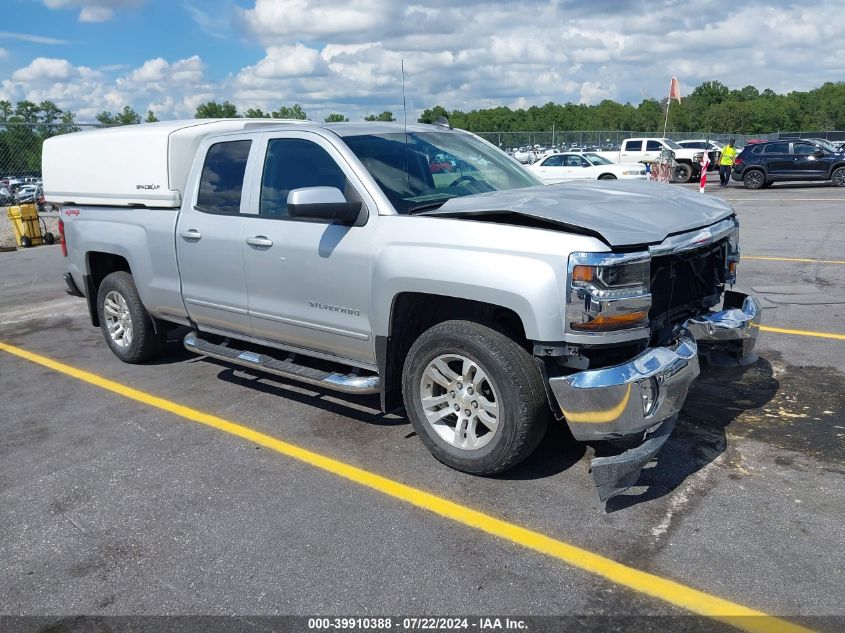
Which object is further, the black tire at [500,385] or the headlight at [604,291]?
the black tire at [500,385]

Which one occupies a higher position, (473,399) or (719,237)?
(719,237)

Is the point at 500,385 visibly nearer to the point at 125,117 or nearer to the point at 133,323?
the point at 133,323

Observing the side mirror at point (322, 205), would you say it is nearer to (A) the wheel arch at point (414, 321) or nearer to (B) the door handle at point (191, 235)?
(A) the wheel arch at point (414, 321)

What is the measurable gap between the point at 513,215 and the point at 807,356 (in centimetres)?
352

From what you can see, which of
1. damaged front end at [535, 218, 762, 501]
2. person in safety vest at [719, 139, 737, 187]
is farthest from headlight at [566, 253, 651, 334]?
person in safety vest at [719, 139, 737, 187]

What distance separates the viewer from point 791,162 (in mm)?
24375

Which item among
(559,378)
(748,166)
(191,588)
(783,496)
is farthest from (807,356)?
(748,166)

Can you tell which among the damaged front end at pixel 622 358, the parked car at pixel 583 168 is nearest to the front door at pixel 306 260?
the damaged front end at pixel 622 358

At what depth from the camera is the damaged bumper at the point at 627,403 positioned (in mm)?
3490

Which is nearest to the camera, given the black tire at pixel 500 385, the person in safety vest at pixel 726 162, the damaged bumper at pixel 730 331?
the black tire at pixel 500 385

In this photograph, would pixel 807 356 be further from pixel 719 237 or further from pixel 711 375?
pixel 719 237

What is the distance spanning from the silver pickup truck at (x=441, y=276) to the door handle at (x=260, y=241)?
0.05ft

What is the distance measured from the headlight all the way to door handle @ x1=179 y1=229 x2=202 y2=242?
10.0 ft

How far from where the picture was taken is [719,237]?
4258mm
